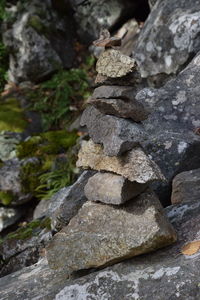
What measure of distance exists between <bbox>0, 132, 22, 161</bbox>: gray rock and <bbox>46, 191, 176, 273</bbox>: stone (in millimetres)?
5781

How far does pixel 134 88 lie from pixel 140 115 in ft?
0.86

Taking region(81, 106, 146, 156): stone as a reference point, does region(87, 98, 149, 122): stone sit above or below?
above

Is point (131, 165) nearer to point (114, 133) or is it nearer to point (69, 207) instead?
point (114, 133)

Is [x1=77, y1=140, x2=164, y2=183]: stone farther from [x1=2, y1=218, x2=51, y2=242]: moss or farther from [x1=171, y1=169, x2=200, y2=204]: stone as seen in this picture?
[x1=2, y1=218, x2=51, y2=242]: moss

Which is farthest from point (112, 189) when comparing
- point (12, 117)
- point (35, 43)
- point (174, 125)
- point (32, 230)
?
point (35, 43)

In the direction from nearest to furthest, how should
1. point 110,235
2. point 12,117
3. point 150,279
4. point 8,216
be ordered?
point 150,279
point 110,235
point 8,216
point 12,117

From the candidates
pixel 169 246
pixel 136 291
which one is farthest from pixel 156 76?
pixel 136 291

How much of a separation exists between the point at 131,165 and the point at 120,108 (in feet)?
1.71

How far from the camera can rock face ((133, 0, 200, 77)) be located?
7320 millimetres

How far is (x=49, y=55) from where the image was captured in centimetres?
1191

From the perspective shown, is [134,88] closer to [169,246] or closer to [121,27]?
[169,246]

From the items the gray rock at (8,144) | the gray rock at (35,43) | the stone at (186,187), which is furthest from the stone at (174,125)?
the gray rock at (35,43)

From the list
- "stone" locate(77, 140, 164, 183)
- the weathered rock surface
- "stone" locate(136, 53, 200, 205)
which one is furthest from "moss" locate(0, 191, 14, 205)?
the weathered rock surface

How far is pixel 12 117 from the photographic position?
10.6 metres
